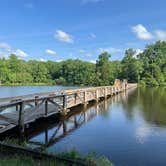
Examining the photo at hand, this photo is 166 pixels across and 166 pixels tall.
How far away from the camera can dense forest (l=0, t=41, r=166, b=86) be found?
66.0 metres

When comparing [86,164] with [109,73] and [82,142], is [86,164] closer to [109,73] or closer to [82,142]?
[82,142]

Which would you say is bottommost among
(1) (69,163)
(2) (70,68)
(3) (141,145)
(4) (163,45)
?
(3) (141,145)

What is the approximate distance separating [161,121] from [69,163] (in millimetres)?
8684

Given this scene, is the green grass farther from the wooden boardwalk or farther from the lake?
the wooden boardwalk

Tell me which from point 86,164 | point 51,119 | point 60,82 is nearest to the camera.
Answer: point 86,164

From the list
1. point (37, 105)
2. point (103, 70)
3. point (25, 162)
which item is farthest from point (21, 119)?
point (103, 70)

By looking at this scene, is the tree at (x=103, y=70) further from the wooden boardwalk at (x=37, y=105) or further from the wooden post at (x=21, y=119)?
the wooden post at (x=21, y=119)

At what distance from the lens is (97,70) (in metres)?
73.6

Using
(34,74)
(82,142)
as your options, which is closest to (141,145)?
(82,142)

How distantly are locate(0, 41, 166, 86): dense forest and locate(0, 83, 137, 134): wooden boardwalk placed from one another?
44.2 meters

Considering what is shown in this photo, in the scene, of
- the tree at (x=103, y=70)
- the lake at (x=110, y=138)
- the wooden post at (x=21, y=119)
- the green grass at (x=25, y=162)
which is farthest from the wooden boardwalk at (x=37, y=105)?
the tree at (x=103, y=70)

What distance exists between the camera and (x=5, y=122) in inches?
336

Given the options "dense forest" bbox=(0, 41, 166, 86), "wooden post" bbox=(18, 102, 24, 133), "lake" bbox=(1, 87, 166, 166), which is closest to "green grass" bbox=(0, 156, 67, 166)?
"lake" bbox=(1, 87, 166, 166)

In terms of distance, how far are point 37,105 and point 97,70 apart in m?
63.7
